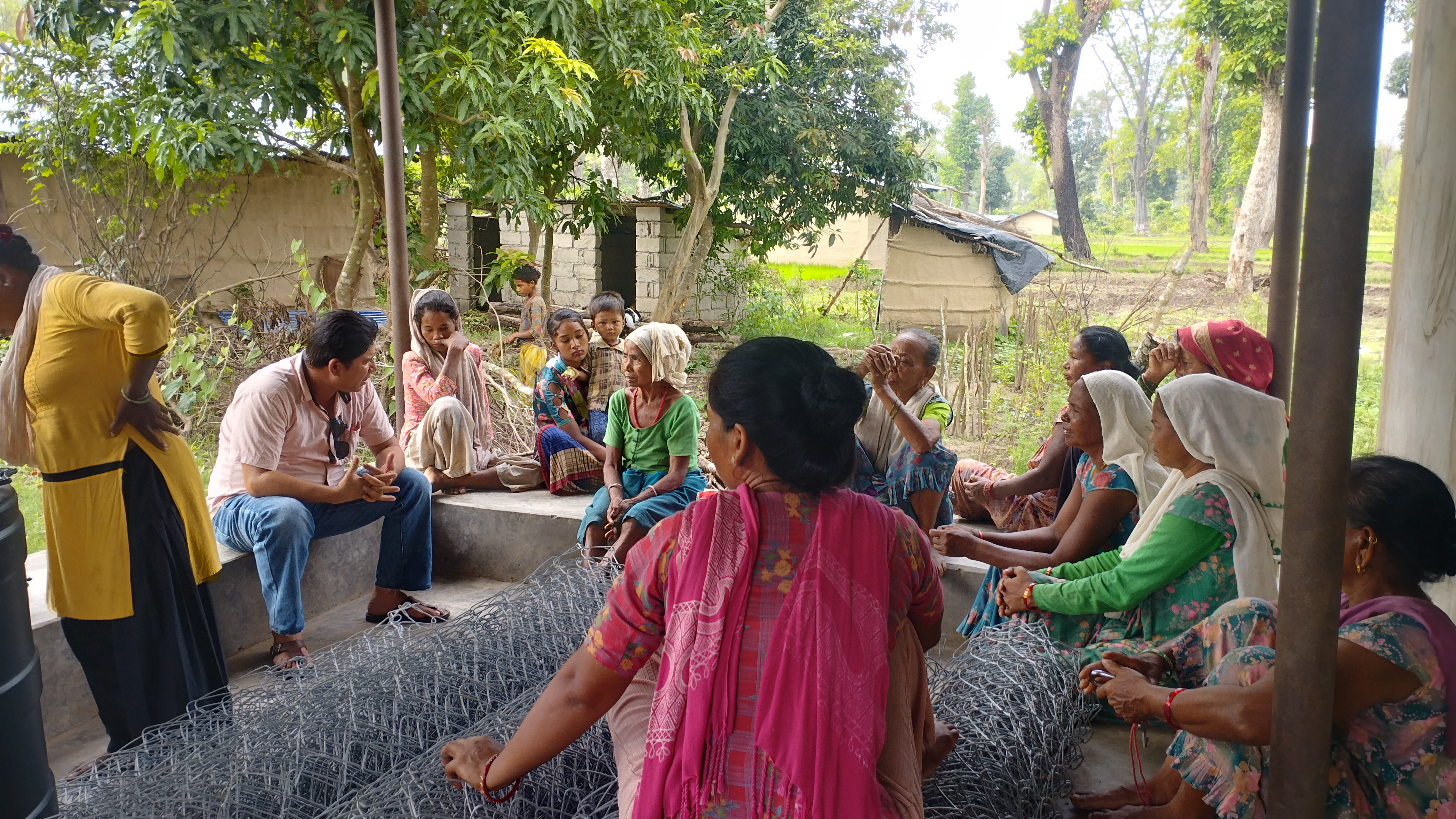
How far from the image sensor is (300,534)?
3.81 metres

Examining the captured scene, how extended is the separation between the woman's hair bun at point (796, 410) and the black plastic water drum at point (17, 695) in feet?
6.02

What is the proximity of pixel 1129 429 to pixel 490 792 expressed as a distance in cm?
236

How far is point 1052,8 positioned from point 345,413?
18.0 m

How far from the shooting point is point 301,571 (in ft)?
12.7

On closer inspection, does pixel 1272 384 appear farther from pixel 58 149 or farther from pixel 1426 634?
pixel 58 149

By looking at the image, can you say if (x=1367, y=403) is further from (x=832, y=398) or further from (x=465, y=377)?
(x=832, y=398)

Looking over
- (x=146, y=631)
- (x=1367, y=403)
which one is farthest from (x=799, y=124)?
(x=146, y=631)

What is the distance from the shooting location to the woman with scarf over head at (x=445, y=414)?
5.15 meters

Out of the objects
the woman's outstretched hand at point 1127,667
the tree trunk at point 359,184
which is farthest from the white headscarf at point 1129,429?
the tree trunk at point 359,184

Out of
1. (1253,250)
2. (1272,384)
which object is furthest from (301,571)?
(1253,250)

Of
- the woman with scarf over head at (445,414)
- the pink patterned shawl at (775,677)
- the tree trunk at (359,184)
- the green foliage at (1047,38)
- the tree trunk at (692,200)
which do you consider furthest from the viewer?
the green foliage at (1047,38)

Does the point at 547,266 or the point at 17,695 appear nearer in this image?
the point at 17,695

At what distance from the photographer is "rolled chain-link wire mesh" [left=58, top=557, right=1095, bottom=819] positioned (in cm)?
206

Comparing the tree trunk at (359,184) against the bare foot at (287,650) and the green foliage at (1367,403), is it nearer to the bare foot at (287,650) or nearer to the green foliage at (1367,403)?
the bare foot at (287,650)
